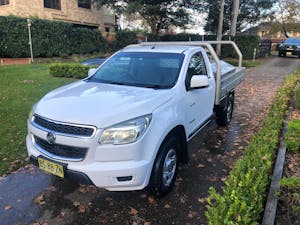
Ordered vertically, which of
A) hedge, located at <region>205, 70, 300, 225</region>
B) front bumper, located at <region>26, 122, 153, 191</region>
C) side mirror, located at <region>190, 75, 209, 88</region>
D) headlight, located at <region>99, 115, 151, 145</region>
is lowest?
hedge, located at <region>205, 70, 300, 225</region>

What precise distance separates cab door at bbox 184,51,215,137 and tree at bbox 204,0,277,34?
68.1 feet

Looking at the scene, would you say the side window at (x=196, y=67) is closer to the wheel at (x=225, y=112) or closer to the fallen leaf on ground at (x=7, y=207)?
the wheel at (x=225, y=112)

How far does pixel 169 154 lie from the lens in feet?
11.2

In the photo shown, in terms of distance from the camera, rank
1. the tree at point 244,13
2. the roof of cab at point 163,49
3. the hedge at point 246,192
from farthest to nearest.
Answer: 1. the tree at point 244,13
2. the roof of cab at point 163,49
3. the hedge at point 246,192

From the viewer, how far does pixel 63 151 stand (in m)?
2.92

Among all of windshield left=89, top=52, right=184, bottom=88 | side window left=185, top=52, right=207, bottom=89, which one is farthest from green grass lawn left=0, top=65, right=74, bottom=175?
side window left=185, top=52, right=207, bottom=89

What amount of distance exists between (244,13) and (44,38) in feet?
58.8

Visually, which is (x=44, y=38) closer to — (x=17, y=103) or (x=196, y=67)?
(x=17, y=103)

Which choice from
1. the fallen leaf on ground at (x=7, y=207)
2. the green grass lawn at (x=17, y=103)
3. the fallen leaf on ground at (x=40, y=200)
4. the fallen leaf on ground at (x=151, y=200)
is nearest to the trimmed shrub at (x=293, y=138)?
the fallen leaf on ground at (x=151, y=200)

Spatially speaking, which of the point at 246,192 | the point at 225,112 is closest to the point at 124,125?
the point at 246,192

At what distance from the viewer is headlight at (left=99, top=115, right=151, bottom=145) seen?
2.76m

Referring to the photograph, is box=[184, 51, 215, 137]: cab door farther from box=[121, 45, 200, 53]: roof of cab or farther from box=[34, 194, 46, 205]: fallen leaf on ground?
box=[34, 194, 46, 205]: fallen leaf on ground

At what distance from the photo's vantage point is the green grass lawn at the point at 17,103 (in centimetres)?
463

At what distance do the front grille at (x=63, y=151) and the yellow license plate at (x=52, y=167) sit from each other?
93 mm
